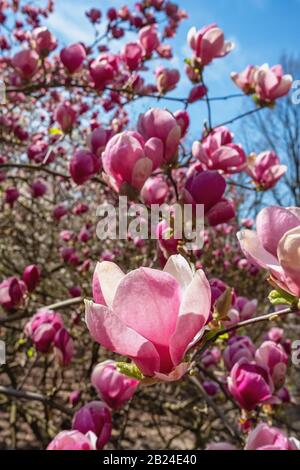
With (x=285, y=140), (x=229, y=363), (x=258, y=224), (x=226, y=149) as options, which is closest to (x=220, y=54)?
(x=226, y=149)

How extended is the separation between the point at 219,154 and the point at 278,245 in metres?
0.61

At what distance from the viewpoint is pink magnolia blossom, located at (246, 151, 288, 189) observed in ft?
4.43

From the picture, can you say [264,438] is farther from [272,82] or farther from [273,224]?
[272,82]

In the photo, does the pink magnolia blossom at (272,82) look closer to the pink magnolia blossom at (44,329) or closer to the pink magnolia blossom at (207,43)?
the pink magnolia blossom at (207,43)

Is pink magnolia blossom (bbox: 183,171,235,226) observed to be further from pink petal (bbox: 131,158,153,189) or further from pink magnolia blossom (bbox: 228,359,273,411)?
pink magnolia blossom (bbox: 228,359,273,411)

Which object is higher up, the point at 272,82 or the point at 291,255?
the point at 272,82

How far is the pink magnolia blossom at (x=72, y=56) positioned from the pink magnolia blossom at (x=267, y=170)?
31.1 inches

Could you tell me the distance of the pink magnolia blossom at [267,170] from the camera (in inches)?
53.1

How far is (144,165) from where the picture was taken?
93 centimetres

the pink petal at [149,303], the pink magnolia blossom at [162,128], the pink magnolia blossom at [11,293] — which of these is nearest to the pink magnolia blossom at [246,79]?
the pink magnolia blossom at [162,128]

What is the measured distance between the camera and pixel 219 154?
1129mm

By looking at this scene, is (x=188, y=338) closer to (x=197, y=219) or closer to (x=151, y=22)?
(x=197, y=219)

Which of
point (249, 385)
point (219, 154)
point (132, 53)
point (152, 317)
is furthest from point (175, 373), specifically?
point (132, 53)
